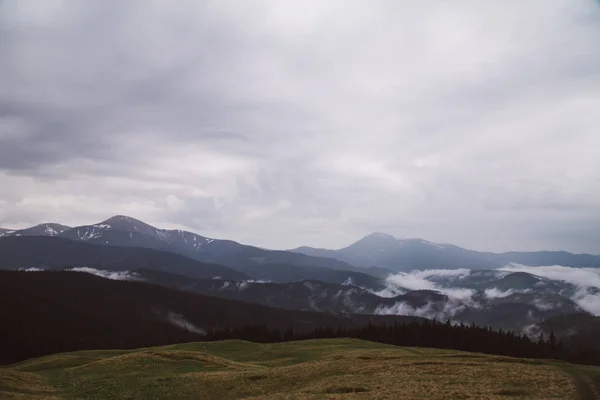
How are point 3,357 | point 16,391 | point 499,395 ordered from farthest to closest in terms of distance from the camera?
1. point 3,357
2. point 16,391
3. point 499,395

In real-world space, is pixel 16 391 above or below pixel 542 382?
below

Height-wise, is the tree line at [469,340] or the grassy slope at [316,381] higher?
the grassy slope at [316,381]

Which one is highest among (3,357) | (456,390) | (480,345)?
(456,390)

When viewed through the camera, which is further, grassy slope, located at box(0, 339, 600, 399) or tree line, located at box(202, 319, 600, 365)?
tree line, located at box(202, 319, 600, 365)

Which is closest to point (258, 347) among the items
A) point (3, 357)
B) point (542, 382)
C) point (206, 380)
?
point (206, 380)

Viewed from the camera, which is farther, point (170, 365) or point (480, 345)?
point (480, 345)

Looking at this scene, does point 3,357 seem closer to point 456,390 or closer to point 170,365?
point 170,365

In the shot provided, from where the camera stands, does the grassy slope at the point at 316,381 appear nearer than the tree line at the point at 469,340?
Yes

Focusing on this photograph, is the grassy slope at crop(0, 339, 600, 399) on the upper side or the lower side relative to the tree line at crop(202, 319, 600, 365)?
upper

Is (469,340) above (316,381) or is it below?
below

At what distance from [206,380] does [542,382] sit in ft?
118

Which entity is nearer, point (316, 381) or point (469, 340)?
point (316, 381)

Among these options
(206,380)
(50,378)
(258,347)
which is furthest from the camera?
(258,347)

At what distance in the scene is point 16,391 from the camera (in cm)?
4941
